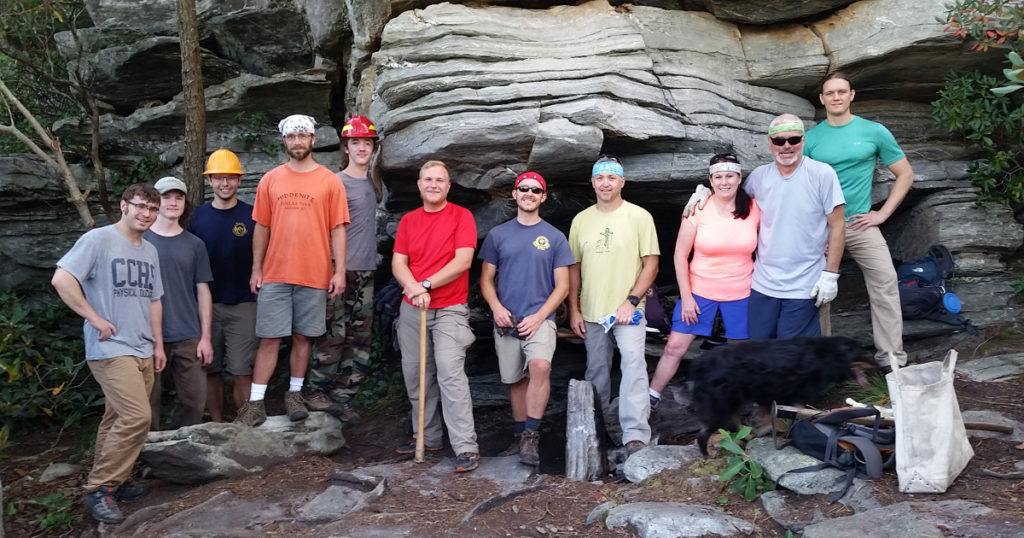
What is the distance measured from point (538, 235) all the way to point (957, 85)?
209 inches

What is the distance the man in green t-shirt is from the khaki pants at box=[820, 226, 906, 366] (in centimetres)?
179

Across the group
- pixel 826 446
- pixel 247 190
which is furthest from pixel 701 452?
pixel 247 190

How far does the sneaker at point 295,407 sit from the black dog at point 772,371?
12.5ft

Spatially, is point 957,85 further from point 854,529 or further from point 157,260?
point 157,260

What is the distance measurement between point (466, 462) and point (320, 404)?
177 centimetres

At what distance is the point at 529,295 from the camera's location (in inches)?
273

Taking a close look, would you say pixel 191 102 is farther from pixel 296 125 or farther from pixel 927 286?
pixel 927 286

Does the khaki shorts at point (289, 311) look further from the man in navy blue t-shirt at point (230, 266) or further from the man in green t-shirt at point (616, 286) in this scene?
the man in green t-shirt at point (616, 286)

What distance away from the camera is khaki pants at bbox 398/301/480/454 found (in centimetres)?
696

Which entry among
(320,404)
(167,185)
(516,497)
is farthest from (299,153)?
(516,497)

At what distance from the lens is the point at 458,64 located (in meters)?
8.18

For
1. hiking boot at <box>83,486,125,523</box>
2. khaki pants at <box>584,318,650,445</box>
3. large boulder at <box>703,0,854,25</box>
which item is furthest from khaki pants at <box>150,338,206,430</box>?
large boulder at <box>703,0,854,25</box>

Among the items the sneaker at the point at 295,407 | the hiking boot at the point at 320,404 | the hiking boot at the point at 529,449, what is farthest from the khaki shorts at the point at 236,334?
the hiking boot at the point at 529,449

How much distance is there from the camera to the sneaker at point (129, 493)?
6.81 meters
